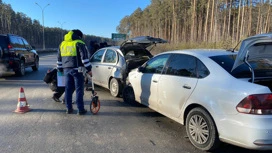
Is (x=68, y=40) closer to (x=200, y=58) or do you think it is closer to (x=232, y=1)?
(x=200, y=58)

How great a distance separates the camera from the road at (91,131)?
13.5ft

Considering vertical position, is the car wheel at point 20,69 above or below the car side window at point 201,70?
below

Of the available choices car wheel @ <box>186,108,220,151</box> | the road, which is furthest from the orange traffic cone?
car wheel @ <box>186,108,220,151</box>

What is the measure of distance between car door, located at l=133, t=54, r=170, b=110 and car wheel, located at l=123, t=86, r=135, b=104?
39 cm

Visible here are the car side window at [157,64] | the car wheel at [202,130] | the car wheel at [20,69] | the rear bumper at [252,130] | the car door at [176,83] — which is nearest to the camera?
the rear bumper at [252,130]

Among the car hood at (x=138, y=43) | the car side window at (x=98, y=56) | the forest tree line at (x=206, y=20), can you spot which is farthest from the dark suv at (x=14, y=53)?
the forest tree line at (x=206, y=20)

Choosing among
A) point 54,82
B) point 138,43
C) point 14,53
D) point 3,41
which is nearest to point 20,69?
point 14,53

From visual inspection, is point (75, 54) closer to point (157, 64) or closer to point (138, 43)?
point (157, 64)

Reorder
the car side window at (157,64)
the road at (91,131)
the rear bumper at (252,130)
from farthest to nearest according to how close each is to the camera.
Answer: the car side window at (157,64) < the road at (91,131) < the rear bumper at (252,130)

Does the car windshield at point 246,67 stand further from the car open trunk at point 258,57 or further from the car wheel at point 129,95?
the car wheel at point 129,95

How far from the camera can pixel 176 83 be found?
466 cm

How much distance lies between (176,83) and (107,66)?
3.86 meters

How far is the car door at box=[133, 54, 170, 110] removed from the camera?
5.43m

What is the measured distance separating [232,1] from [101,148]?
34.7 metres
